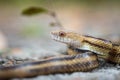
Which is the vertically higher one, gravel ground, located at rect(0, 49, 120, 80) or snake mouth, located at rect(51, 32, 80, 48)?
snake mouth, located at rect(51, 32, 80, 48)

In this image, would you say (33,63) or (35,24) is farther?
(35,24)

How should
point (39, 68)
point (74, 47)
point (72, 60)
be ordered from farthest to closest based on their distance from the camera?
point (74, 47) → point (72, 60) → point (39, 68)

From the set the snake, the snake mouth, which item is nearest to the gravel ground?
the snake

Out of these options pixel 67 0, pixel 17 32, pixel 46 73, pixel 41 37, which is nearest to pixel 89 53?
pixel 46 73

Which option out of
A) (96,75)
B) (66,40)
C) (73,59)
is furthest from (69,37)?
(96,75)

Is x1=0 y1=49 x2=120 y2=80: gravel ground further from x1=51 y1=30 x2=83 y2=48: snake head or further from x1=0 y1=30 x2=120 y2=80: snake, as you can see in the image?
x1=51 y1=30 x2=83 y2=48: snake head

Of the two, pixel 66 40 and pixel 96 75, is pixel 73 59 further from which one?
pixel 66 40

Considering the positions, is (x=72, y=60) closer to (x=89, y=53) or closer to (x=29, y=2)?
(x=89, y=53)
